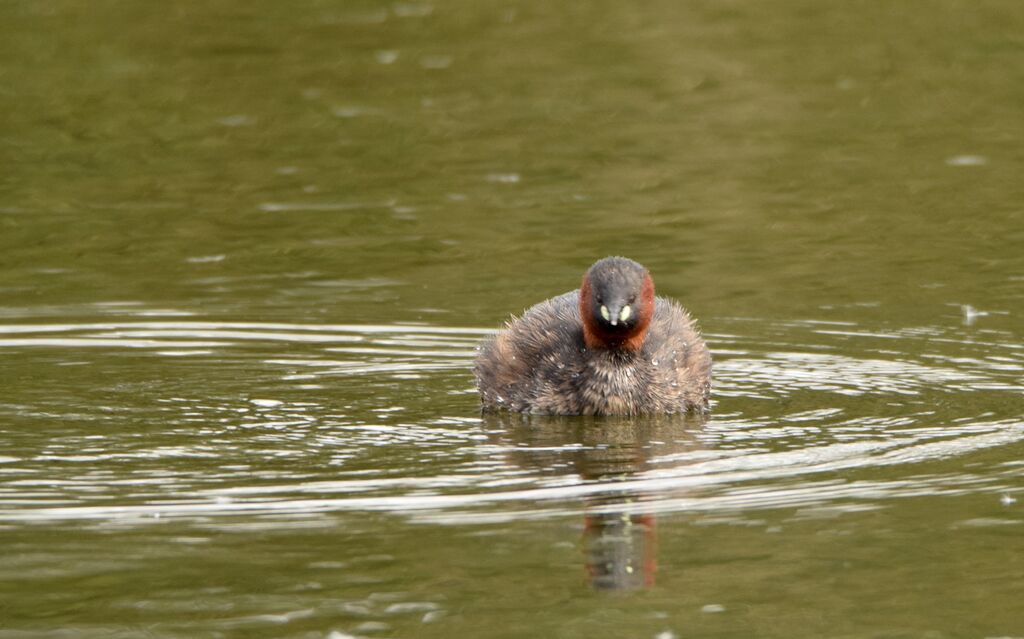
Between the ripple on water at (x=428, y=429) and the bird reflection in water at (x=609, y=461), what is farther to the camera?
the ripple on water at (x=428, y=429)

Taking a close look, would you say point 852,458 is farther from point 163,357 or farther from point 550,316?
point 163,357

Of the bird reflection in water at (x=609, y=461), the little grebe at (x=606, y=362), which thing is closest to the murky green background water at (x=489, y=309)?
the bird reflection in water at (x=609, y=461)

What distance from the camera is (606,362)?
11906 mm

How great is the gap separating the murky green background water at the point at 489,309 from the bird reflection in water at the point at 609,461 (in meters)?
0.03

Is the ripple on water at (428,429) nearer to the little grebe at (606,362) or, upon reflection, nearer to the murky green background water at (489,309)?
the murky green background water at (489,309)

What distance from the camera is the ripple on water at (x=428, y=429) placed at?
9.66 metres

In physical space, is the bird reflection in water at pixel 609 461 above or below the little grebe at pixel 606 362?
below

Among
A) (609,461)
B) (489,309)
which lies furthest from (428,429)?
(489,309)

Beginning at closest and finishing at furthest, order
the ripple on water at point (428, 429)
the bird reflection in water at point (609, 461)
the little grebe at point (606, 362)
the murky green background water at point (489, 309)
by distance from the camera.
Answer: the murky green background water at point (489, 309) < the bird reflection in water at point (609, 461) < the ripple on water at point (428, 429) < the little grebe at point (606, 362)

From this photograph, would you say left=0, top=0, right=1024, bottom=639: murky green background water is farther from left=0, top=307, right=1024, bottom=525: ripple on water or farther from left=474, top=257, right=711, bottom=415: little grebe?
left=474, top=257, right=711, bottom=415: little grebe

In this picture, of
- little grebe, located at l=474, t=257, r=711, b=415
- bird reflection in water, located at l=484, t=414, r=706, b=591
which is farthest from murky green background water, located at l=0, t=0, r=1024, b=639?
little grebe, located at l=474, t=257, r=711, b=415

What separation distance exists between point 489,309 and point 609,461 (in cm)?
412

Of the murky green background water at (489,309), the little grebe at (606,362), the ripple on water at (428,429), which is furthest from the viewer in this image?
the little grebe at (606,362)

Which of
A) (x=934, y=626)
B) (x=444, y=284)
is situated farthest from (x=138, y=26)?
(x=934, y=626)
